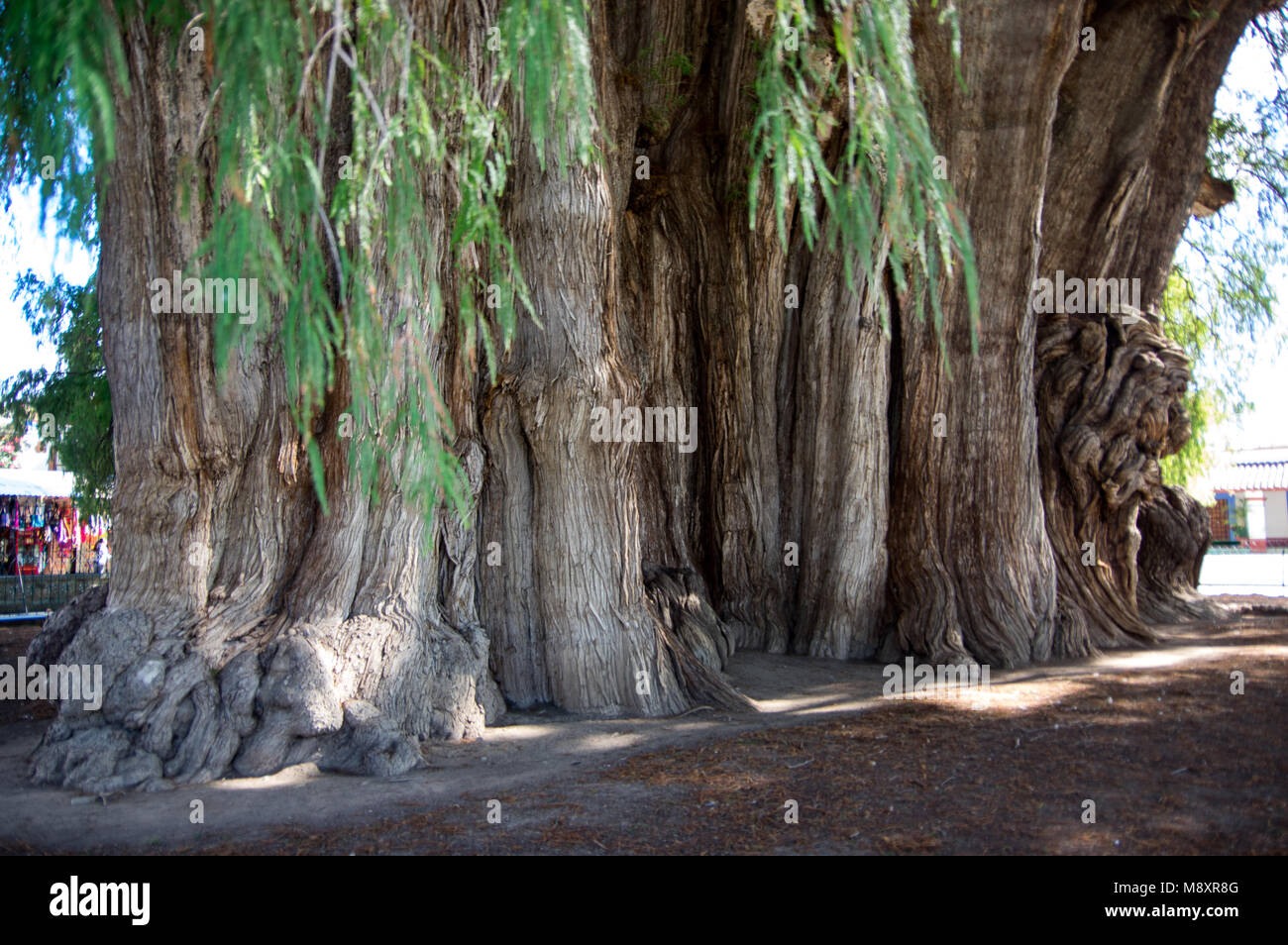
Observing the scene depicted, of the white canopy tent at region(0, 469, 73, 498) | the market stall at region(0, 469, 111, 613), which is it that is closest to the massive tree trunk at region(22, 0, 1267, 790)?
the market stall at region(0, 469, 111, 613)

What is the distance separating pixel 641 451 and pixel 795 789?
461 centimetres

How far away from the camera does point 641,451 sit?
29.4ft

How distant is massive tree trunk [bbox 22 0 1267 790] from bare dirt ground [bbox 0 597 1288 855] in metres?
0.41

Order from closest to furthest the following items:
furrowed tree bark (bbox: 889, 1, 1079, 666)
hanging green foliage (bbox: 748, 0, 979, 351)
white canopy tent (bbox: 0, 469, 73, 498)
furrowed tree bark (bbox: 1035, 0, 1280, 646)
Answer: hanging green foliage (bbox: 748, 0, 979, 351), furrowed tree bark (bbox: 889, 1, 1079, 666), furrowed tree bark (bbox: 1035, 0, 1280, 646), white canopy tent (bbox: 0, 469, 73, 498)

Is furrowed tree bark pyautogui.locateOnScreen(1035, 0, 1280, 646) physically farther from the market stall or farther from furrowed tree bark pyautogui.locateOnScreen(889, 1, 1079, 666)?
the market stall

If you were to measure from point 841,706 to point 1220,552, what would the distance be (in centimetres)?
1951

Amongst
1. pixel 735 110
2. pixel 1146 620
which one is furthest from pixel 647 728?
pixel 1146 620

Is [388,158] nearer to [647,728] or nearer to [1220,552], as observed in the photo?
[647,728]

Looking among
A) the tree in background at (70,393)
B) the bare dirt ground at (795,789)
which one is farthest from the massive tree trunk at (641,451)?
the tree in background at (70,393)

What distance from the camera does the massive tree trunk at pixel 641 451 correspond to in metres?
5.44

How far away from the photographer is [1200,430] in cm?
1402

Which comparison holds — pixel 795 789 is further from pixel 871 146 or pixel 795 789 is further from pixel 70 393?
pixel 70 393

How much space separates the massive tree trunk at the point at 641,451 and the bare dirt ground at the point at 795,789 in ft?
1.34

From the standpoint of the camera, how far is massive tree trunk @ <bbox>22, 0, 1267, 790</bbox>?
5.44 metres
